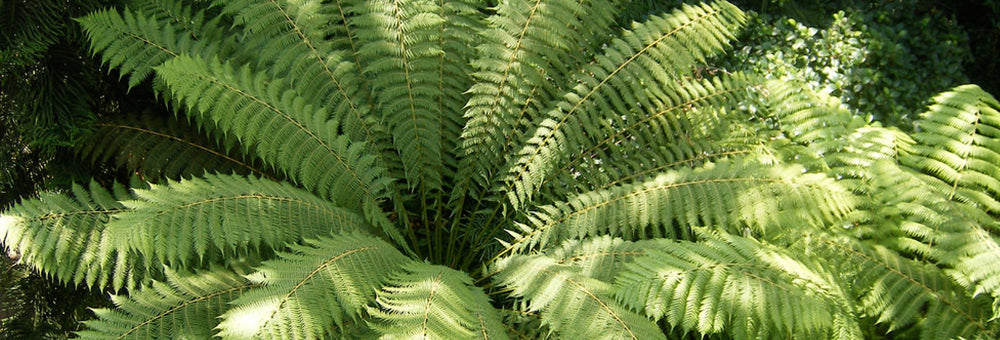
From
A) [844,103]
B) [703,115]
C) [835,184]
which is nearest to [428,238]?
[703,115]

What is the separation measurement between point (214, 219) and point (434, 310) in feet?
2.25

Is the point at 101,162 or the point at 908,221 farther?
the point at 101,162

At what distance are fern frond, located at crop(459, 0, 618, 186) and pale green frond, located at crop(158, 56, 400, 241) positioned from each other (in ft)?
1.43

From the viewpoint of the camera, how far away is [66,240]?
1.93m

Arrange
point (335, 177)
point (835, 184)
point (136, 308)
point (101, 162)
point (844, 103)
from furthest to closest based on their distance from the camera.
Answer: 1. point (844, 103)
2. point (101, 162)
3. point (335, 177)
4. point (835, 184)
5. point (136, 308)

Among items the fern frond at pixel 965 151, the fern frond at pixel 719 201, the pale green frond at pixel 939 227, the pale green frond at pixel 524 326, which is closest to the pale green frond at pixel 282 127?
the pale green frond at pixel 524 326

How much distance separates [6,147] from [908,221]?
9.97 feet

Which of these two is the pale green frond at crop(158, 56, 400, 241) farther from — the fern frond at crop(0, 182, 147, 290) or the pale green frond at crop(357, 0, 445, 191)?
the fern frond at crop(0, 182, 147, 290)

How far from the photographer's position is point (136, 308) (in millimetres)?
1797

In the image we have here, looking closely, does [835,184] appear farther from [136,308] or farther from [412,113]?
[136,308]

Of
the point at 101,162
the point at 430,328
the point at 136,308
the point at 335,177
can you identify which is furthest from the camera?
the point at 101,162

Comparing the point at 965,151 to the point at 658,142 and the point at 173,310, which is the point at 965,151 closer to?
the point at 658,142

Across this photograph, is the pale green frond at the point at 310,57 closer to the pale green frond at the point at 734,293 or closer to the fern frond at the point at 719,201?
the fern frond at the point at 719,201

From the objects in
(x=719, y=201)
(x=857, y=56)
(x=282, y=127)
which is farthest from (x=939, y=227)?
(x=282, y=127)
